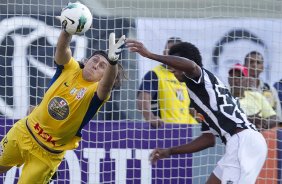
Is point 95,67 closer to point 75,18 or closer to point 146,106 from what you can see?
point 75,18

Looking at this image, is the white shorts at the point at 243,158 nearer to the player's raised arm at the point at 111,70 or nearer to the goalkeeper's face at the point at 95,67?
the player's raised arm at the point at 111,70

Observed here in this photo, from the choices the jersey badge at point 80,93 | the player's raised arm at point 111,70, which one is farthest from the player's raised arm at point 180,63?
the jersey badge at point 80,93

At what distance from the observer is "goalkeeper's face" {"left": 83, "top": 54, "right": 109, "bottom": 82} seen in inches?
321

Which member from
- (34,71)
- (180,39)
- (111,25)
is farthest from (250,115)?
(34,71)

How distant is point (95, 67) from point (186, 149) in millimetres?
1201

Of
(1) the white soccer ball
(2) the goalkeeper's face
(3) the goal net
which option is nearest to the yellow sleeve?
(2) the goalkeeper's face

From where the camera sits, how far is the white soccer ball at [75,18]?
7.58 m

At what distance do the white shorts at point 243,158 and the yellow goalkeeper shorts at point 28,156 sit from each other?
1591 mm

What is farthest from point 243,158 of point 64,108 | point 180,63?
point 64,108

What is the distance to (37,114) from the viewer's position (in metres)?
8.25

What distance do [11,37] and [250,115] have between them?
114 inches

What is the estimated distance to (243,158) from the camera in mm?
7902

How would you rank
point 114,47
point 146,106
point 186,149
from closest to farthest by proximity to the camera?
1. point 114,47
2. point 186,149
3. point 146,106

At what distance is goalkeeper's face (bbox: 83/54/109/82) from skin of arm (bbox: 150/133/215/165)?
93 cm
